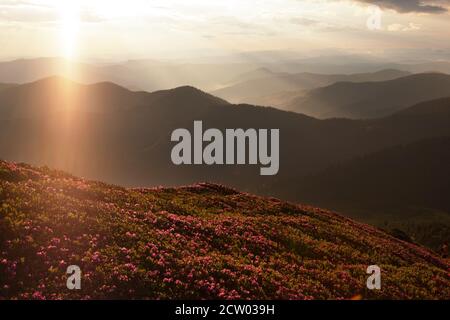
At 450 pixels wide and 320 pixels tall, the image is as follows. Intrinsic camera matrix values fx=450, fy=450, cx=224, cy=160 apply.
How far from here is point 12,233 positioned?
71.9ft

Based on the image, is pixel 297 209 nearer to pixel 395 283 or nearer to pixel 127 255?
pixel 395 283

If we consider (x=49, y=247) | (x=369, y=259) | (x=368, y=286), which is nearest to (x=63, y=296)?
(x=49, y=247)

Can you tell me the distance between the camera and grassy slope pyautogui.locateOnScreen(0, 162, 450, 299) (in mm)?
20281

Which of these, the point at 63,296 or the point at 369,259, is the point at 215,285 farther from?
the point at 369,259

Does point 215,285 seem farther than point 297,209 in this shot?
No

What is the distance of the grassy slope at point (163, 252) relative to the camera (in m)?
20.3

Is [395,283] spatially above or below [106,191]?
below

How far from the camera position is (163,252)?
2398 cm
